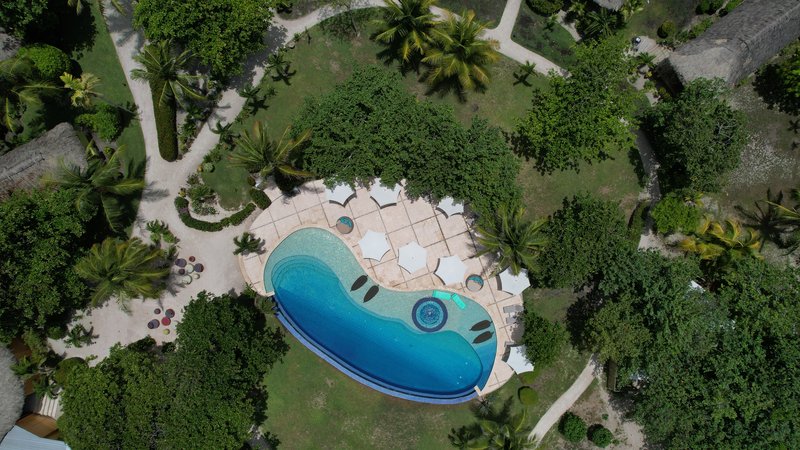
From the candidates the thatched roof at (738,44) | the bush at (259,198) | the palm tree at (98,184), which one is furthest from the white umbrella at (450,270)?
the palm tree at (98,184)

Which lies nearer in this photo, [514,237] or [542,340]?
[514,237]

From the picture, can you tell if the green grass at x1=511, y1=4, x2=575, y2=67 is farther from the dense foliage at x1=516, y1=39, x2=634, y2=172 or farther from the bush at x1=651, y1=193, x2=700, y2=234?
the bush at x1=651, y1=193, x2=700, y2=234

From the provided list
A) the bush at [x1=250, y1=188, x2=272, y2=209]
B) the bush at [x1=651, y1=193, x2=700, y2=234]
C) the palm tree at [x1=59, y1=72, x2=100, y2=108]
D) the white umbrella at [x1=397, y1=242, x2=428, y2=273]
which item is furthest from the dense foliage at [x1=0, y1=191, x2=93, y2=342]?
the bush at [x1=651, y1=193, x2=700, y2=234]

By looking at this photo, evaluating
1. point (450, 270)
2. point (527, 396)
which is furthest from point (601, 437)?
point (450, 270)

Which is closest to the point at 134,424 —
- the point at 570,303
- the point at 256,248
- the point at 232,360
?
the point at 232,360

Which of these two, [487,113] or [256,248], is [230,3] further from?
[487,113]

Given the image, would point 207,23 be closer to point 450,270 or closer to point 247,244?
point 247,244

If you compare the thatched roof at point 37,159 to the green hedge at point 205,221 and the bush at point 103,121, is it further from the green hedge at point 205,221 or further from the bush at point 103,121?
the green hedge at point 205,221
